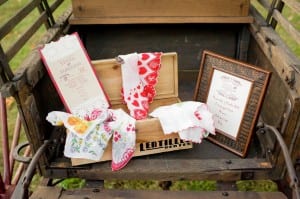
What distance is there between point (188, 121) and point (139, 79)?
0.41 meters

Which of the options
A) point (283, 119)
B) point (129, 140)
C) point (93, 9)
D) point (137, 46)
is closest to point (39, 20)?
point (93, 9)

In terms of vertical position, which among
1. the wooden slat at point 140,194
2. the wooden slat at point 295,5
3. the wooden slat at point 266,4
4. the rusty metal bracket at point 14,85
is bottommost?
the wooden slat at point 140,194

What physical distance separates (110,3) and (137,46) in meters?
0.33

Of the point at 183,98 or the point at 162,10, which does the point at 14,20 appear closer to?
the point at 162,10

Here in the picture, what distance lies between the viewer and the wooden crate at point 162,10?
1976mm

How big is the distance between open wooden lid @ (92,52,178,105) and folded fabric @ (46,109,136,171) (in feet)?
0.95

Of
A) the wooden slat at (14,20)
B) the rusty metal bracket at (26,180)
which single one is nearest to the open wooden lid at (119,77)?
the wooden slat at (14,20)

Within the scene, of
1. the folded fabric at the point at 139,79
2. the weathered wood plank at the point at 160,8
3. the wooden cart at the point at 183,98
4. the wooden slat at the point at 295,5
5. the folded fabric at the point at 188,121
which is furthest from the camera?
the weathered wood plank at the point at 160,8

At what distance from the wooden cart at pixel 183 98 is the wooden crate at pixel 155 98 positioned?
0.04 meters

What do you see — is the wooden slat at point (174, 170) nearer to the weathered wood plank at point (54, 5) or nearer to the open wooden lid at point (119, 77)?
the open wooden lid at point (119, 77)

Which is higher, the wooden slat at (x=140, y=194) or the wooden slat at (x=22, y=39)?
the wooden slat at (x=22, y=39)

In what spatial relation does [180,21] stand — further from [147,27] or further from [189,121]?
[189,121]

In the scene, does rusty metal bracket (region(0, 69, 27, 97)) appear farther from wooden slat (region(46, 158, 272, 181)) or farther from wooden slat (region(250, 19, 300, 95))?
wooden slat (region(250, 19, 300, 95))

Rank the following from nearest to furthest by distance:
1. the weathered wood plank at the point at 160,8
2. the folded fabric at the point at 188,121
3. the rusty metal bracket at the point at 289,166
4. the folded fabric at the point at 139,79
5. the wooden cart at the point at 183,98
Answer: the rusty metal bracket at the point at 289,166 → the wooden cart at the point at 183,98 → the folded fabric at the point at 188,121 → the folded fabric at the point at 139,79 → the weathered wood plank at the point at 160,8
